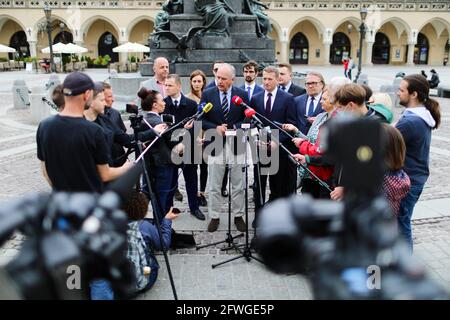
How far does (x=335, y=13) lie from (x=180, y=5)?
126 ft

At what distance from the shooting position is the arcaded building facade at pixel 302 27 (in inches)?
1785

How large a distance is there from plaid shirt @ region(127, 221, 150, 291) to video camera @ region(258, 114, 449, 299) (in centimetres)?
257

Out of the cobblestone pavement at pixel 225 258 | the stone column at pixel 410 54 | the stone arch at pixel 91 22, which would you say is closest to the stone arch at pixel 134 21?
the stone arch at pixel 91 22

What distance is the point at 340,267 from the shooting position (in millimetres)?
1201

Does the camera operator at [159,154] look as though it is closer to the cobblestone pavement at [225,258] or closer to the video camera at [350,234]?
the cobblestone pavement at [225,258]

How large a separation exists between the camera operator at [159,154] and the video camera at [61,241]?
3.75 meters

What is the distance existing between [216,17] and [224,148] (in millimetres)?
8164

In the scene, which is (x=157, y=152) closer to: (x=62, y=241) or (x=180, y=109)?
(x=180, y=109)

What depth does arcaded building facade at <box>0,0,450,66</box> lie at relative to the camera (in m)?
45.3

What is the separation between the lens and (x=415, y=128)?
13.7ft

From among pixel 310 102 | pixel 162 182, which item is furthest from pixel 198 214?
pixel 310 102

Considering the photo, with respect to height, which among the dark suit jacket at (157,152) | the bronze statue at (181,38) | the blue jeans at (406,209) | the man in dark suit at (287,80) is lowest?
the blue jeans at (406,209)
